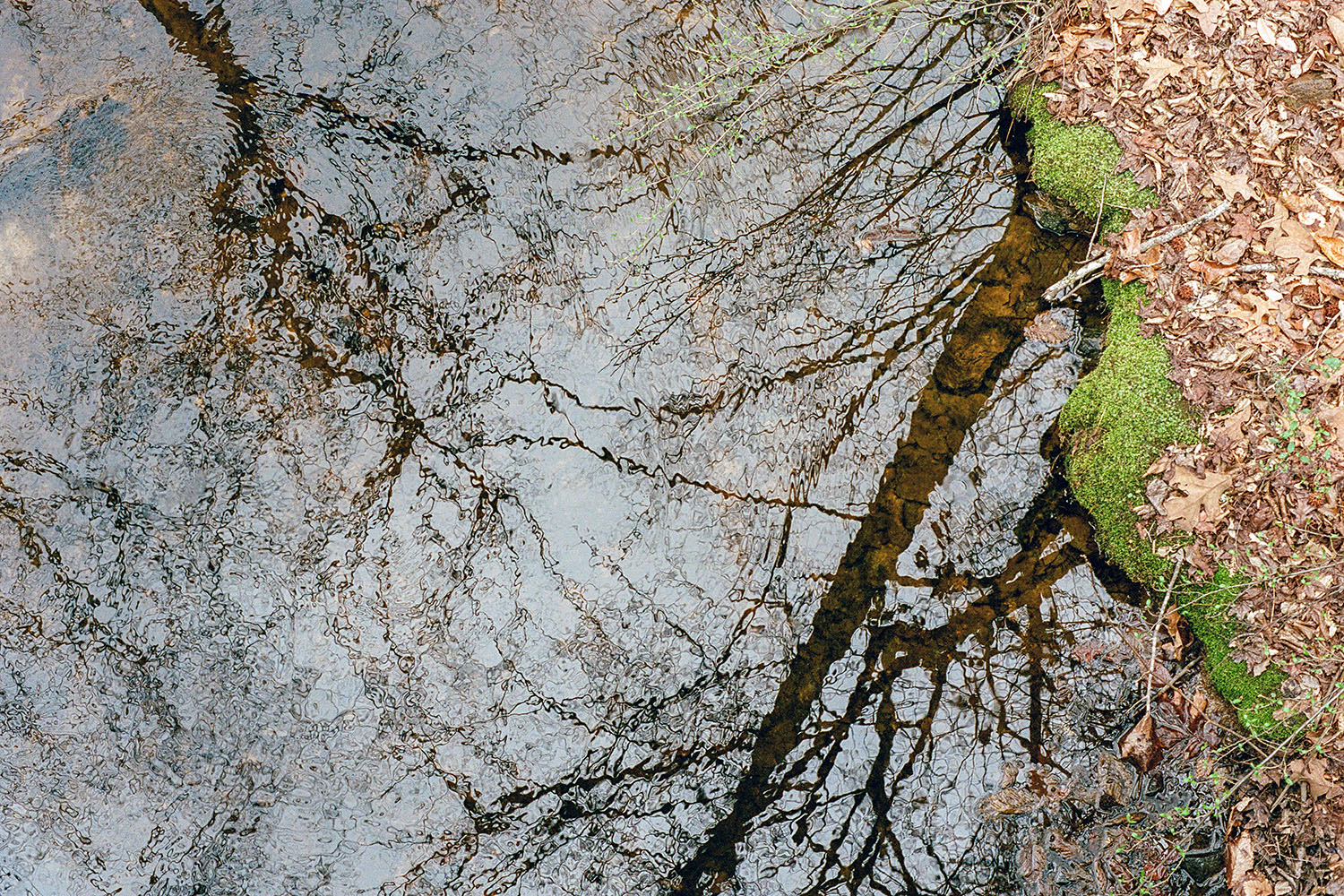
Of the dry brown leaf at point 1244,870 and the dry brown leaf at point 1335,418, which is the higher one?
the dry brown leaf at point 1335,418

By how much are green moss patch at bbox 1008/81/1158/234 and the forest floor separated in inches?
2.2

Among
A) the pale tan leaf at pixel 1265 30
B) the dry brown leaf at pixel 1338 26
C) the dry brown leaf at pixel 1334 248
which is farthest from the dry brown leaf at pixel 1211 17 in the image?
the dry brown leaf at pixel 1334 248

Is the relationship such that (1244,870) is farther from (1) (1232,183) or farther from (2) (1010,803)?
(1) (1232,183)

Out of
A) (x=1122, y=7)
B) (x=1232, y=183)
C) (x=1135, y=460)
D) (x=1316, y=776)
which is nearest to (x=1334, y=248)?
(x=1232, y=183)

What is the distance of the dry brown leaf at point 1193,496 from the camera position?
2.69 meters

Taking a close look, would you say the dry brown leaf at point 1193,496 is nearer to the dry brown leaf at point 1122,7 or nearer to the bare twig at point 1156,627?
the bare twig at point 1156,627

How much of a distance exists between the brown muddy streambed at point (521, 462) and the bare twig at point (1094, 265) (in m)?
0.10

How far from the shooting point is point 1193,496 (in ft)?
8.89

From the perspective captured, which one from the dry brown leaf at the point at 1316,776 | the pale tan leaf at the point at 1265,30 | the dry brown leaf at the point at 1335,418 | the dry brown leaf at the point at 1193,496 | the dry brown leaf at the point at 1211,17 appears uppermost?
the dry brown leaf at the point at 1211,17

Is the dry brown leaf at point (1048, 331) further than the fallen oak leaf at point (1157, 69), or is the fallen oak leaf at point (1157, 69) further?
the dry brown leaf at point (1048, 331)

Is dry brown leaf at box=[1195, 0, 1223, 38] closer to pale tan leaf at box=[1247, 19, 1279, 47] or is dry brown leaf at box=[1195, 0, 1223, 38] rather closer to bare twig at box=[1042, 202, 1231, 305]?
pale tan leaf at box=[1247, 19, 1279, 47]

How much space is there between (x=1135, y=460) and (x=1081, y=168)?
3.92 ft

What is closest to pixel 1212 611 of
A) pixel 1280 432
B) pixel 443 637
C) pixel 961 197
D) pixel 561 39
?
pixel 1280 432

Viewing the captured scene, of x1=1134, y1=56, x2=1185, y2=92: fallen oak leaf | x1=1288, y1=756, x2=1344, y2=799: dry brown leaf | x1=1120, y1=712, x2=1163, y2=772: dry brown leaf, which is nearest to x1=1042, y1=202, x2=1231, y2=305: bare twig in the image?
x1=1134, y1=56, x2=1185, y2=92: fallen oak leaf
